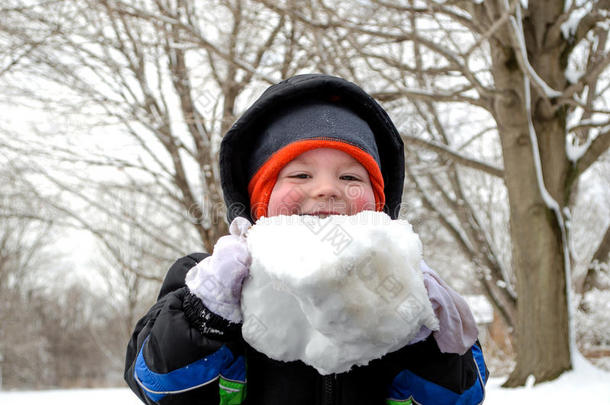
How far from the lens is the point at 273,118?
1.49 m

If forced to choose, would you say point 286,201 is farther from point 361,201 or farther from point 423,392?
point 423,392

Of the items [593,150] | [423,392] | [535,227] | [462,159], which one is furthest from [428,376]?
[593,150]

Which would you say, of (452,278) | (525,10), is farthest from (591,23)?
(452,278)

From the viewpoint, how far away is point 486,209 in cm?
1193

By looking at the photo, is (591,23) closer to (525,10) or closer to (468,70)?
(525,10)

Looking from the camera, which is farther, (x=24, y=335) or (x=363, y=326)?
(x=24, y=335)

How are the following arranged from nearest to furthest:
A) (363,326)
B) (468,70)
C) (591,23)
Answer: (363,326), (468,70), (591,23)

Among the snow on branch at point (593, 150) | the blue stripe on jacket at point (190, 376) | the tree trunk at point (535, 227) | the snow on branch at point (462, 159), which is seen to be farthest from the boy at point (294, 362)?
the snow on branch at point (593, 150)

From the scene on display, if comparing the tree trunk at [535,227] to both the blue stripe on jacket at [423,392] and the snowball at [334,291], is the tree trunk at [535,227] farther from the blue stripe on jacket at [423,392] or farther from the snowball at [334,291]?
the snowball at [334,291]

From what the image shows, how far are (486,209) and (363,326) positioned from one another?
Answer: 467 inches

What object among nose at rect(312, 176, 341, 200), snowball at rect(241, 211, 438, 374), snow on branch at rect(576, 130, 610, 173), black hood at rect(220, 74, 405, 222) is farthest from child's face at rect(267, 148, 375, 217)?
snow on branch at rect(576, 130, 610, 173)

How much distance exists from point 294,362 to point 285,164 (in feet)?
1.81

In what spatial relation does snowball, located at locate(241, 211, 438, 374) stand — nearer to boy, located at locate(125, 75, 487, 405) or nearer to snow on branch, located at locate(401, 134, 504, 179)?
boy, located at locate(125, 75, 487, 405)

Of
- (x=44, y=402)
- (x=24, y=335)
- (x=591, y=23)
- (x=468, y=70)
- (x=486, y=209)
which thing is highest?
(x=591, y=23)
